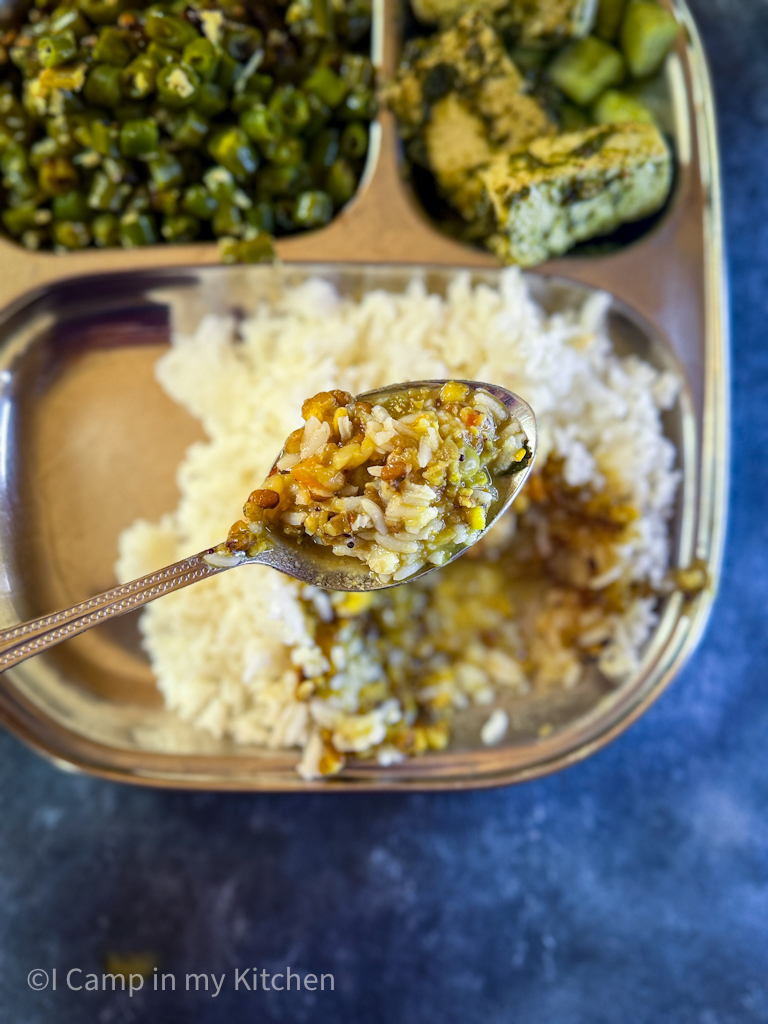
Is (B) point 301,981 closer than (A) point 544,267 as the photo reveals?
No

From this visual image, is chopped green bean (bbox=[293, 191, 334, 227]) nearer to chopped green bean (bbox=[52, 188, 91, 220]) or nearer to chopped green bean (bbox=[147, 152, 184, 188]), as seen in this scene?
chopped green bean (bbox=[147, 152, 184, 188])

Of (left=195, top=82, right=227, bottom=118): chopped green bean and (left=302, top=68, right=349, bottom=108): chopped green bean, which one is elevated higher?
(left=302, top=68, right=349, bottom=108): chopped green bean

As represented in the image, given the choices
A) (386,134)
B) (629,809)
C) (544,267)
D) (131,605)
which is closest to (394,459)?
(131,605)

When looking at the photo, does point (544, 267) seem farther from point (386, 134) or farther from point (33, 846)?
point (33, 846)

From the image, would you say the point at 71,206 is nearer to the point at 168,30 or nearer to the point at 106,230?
the point at 106,230

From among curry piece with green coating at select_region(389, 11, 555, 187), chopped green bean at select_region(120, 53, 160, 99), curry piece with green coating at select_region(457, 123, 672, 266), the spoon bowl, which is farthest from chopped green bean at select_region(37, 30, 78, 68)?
the spoon bowl

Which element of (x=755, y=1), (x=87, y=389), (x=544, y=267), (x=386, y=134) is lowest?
(x=87, y=389)

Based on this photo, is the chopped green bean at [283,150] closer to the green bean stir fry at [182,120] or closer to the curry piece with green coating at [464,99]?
the green bean stir fry at [182,120]
